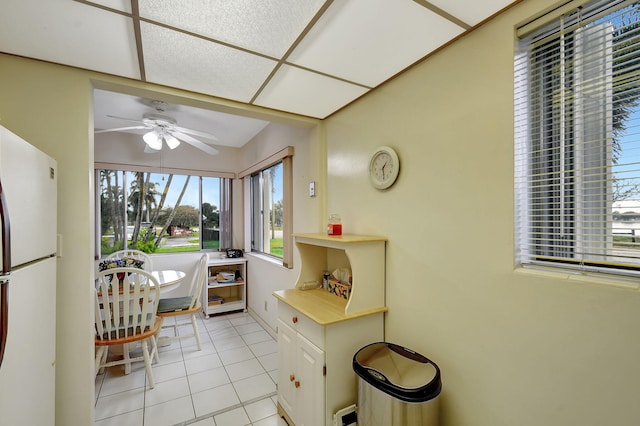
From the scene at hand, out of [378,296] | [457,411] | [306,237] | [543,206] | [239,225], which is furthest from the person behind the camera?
[239,225]

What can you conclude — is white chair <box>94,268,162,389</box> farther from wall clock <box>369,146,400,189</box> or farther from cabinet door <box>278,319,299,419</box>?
wall clock <box>369,146,400,189</box>

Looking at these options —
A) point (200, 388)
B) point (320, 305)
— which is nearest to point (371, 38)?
point (320, 305)

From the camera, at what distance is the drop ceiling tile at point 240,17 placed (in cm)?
116

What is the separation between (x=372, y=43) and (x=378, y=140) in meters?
0.65

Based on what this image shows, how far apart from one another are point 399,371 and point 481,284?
710 mm

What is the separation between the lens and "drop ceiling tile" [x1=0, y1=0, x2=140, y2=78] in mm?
1188

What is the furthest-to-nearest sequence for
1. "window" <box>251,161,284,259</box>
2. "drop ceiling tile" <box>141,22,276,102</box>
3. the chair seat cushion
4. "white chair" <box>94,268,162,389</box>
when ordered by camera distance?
"window" <box>251,161,284,259</box>, the chair seat cushion, "white chair" <box>94,268,162,389</box>, "drop ceiling tile" <box>141,22,276,102</box>

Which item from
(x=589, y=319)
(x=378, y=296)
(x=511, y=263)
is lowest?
(x=378, y=296)

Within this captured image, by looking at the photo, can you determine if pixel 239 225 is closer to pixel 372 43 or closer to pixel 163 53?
pixel 163 53

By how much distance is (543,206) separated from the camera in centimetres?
117

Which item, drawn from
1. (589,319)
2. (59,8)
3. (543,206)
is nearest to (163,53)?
(59,8)

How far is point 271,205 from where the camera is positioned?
3.97m

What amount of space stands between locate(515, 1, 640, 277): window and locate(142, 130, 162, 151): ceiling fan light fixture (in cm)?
333

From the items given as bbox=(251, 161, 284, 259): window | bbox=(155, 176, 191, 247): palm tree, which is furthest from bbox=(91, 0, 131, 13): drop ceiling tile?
bbox=(155, 176, 191, 247): palm tree
